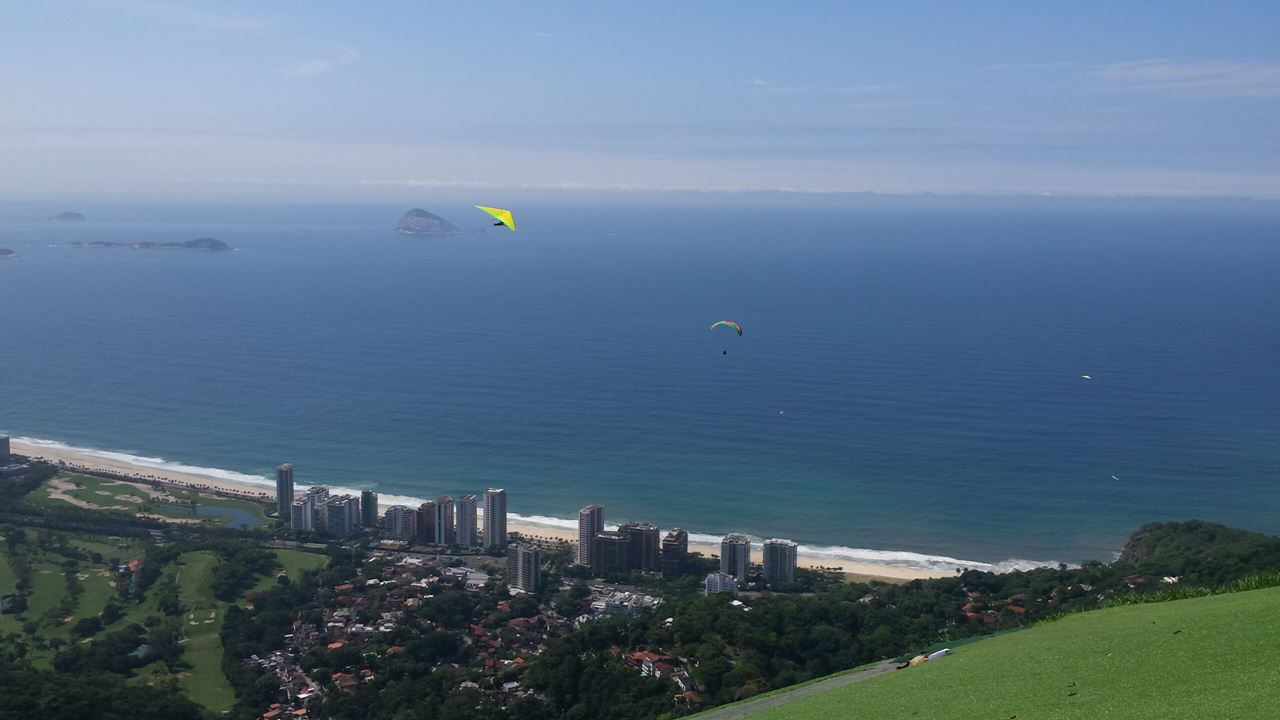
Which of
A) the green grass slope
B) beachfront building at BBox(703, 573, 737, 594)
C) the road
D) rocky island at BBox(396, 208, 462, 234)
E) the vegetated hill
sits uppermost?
rocky island at BBox(396, 208, 462, 234)

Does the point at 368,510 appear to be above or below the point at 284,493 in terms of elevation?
below

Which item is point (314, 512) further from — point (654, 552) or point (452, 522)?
point (654, 552)

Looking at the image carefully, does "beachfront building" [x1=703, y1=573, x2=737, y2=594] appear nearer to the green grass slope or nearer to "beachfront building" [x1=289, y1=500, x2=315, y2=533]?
"beachfront building" [x1=289, y1=500, x2=315, y2=533]

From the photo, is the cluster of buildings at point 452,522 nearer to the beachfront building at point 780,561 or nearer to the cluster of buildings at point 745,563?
the cluster of buildings at point 745,563

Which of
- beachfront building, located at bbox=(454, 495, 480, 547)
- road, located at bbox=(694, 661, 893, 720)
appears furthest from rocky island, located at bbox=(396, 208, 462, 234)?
road, located at bbox=(694, 661, 893, 720)

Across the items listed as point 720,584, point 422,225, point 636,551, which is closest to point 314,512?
point 636,551

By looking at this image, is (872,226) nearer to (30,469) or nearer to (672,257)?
(672,257)

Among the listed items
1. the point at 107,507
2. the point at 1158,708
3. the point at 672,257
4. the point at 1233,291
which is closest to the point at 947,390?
the point at 107,507
